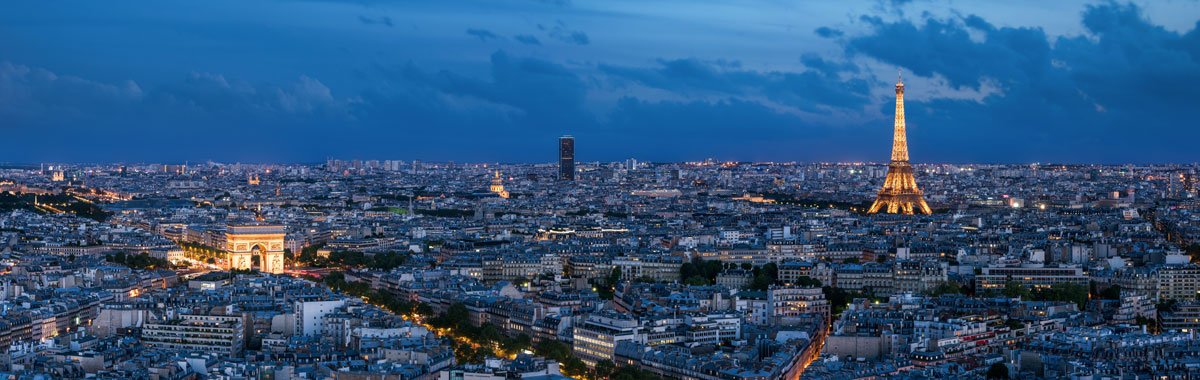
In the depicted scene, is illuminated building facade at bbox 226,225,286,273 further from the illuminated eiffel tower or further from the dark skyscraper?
the dark skyscraper

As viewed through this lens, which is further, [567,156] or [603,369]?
[567,156]

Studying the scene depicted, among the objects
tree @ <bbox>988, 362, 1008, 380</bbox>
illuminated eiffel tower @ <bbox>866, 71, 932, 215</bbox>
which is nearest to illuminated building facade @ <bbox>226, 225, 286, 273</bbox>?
tree @ <bbox>988, 362, 1008, 380</bbox>

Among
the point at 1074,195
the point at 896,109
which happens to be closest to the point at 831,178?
the point at 1074,195

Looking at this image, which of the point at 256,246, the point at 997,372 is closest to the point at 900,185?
the point at 256,246

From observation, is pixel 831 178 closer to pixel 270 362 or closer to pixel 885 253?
pixel 885 253

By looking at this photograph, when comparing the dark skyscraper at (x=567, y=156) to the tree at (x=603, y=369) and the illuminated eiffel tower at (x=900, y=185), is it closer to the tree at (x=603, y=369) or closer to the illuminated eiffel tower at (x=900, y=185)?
the illuminated eiffel tower at (x=900, y=185)

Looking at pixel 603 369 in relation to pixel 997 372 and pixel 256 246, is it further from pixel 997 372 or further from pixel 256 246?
pixel 256 246
